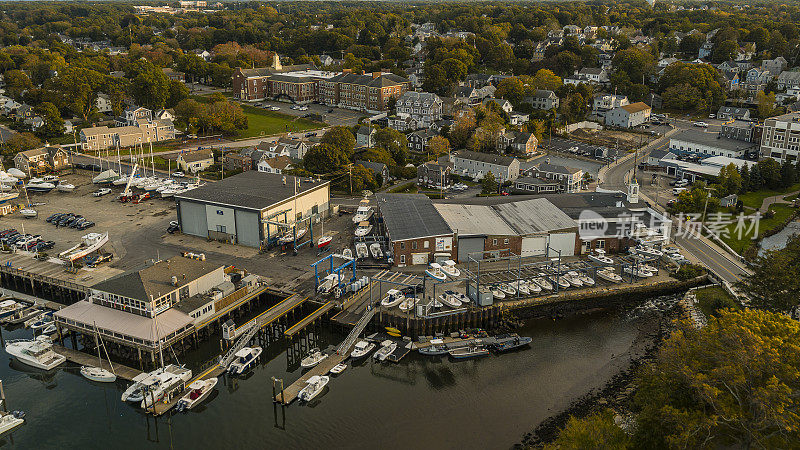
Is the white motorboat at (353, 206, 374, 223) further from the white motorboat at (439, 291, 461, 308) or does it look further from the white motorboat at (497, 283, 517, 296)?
the white motorboat at (497, 283, 517, 296)

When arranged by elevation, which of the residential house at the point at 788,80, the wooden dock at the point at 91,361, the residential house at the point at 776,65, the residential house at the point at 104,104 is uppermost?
the residential house at the point at 776,65

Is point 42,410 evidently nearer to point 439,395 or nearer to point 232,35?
point 439,395

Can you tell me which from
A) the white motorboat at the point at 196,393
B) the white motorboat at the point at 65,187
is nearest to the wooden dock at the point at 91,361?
the white motorboat at the point at 196,393

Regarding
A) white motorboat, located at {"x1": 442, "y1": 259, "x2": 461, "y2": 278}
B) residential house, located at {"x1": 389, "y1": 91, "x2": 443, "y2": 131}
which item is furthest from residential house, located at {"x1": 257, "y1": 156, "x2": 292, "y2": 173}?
white motorboat, located at {"x1": 442, "y1": 259, "x2": 461, "y2": 278}

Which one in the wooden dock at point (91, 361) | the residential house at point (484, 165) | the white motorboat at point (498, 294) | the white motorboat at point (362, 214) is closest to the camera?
the wooden dock at point (91, 361)

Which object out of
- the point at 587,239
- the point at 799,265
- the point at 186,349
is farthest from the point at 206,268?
the point at 799,265

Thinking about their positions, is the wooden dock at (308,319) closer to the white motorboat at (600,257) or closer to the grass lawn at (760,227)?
the white motorboat at (600,257)
